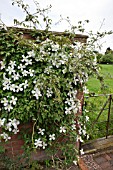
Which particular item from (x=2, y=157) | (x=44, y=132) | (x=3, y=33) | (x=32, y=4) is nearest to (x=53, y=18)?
(x=32, y=4)

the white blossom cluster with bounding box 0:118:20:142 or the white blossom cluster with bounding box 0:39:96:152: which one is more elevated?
the white blossom cluster with bounding box 0:39:96:152

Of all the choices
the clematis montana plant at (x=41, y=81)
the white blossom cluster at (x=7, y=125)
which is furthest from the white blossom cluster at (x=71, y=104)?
the white blossom cluster at (x=7, y=125)

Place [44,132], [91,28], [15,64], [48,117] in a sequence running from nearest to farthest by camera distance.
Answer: [15,64]
[48,117]
[44,132]
[91,28]

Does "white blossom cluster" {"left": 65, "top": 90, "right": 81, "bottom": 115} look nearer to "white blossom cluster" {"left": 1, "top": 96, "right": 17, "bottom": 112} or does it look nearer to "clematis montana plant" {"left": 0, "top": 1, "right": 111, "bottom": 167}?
"clematis montana plant" {"left": 0, "top": 1, "right": 111, "bottom": 167}

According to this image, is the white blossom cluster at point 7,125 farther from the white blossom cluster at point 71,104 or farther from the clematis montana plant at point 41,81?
the white blossom cluster at point 71,104

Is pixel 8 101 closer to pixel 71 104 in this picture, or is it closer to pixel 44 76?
pixel 44 76

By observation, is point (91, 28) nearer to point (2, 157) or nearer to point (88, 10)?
point (88, 10)

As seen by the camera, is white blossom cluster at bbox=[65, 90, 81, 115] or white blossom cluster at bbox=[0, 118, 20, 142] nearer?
white blossom cluster at bbox=[0, 118, 20, 142]

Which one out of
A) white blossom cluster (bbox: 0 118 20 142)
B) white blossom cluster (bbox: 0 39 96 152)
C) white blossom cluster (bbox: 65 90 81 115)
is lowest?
white blossom cluster (bbox: 0 118 20 142)

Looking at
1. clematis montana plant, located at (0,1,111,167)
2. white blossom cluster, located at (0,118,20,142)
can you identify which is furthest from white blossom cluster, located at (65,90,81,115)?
white blossom cluster, located at (0,118,20,142)

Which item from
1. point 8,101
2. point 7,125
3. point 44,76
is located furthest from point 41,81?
point 7,125

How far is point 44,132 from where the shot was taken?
2.22 m

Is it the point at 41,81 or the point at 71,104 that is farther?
the point at 71,104

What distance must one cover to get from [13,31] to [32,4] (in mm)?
533
